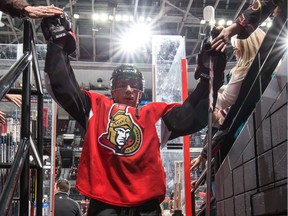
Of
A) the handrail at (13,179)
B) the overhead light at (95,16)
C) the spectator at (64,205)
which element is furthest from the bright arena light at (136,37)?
the handrail at (13,179)

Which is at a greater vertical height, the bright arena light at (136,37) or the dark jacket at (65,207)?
the bright arena light at (136,37)

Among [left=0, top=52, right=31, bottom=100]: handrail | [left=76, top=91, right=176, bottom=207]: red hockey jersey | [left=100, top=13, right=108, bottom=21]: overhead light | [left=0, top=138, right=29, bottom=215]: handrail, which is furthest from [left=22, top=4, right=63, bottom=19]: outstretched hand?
[left=100, top=13, right=108, bottom=21]: overhead light

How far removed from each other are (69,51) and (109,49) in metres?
11.0

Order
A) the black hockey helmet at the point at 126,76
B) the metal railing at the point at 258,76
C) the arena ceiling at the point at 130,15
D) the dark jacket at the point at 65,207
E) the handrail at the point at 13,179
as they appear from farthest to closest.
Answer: the arena ceiling at the point at 130,15
the dark jacket at the point at 65,207
the black hockey helmet at the point at 126,76
the metal railing at the point at 258,76
the handrail at the point at 13,179

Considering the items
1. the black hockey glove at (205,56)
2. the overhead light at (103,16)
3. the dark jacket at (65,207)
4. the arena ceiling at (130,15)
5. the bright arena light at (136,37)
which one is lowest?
the dark jacket at (65,207)

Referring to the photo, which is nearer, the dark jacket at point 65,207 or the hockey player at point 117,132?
the hockey player at point 117,132

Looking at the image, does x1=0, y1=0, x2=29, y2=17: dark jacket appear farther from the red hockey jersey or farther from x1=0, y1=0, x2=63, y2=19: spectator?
the red hockey jersey

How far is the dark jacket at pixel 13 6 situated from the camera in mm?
2042

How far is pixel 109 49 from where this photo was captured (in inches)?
516

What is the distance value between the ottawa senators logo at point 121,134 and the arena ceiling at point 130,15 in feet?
26.8

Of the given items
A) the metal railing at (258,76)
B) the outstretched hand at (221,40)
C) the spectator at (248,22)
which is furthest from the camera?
the outstretched hand at (221,40)

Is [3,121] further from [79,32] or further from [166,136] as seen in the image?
[79,32]

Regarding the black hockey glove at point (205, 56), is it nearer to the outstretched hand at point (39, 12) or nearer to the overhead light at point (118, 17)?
the outstretched hand at point (39, 12)

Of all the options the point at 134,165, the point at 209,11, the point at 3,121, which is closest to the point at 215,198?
the point at 134,165
